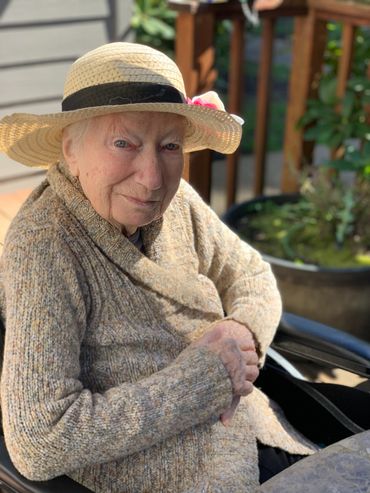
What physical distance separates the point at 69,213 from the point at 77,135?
0.15 m

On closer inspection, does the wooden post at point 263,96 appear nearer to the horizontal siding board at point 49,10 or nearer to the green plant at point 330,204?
the green plant at point 330,204

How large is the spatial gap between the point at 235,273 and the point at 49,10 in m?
2.19

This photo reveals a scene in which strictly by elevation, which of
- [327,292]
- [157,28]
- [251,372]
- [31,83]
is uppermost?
[251,372]

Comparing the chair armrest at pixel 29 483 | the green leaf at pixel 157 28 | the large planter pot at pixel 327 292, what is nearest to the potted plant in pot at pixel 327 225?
the large planter pot at pixel 327 292

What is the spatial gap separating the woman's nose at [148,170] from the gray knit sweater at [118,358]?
12 cm

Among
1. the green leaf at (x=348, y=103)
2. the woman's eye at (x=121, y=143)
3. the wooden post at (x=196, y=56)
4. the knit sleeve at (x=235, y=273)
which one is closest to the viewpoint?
the woman's eye at (x=121, y=143)

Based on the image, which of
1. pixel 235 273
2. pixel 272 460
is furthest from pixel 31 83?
pixel 272 460

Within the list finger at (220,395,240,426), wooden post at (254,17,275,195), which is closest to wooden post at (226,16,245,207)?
wooden post at (254,17,275,195)

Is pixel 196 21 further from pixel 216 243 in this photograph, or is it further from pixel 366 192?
pixel 216 243

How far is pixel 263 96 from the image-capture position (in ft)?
11.9

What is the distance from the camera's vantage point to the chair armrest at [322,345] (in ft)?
5.83

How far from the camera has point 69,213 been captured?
4.87ft

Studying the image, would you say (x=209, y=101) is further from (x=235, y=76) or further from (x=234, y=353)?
(x=235, y=76)

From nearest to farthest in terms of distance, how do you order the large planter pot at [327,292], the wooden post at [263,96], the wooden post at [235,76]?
the large planter pot at [327,292] < the wooden post at [235,76] < the wooden post at [263,96]
